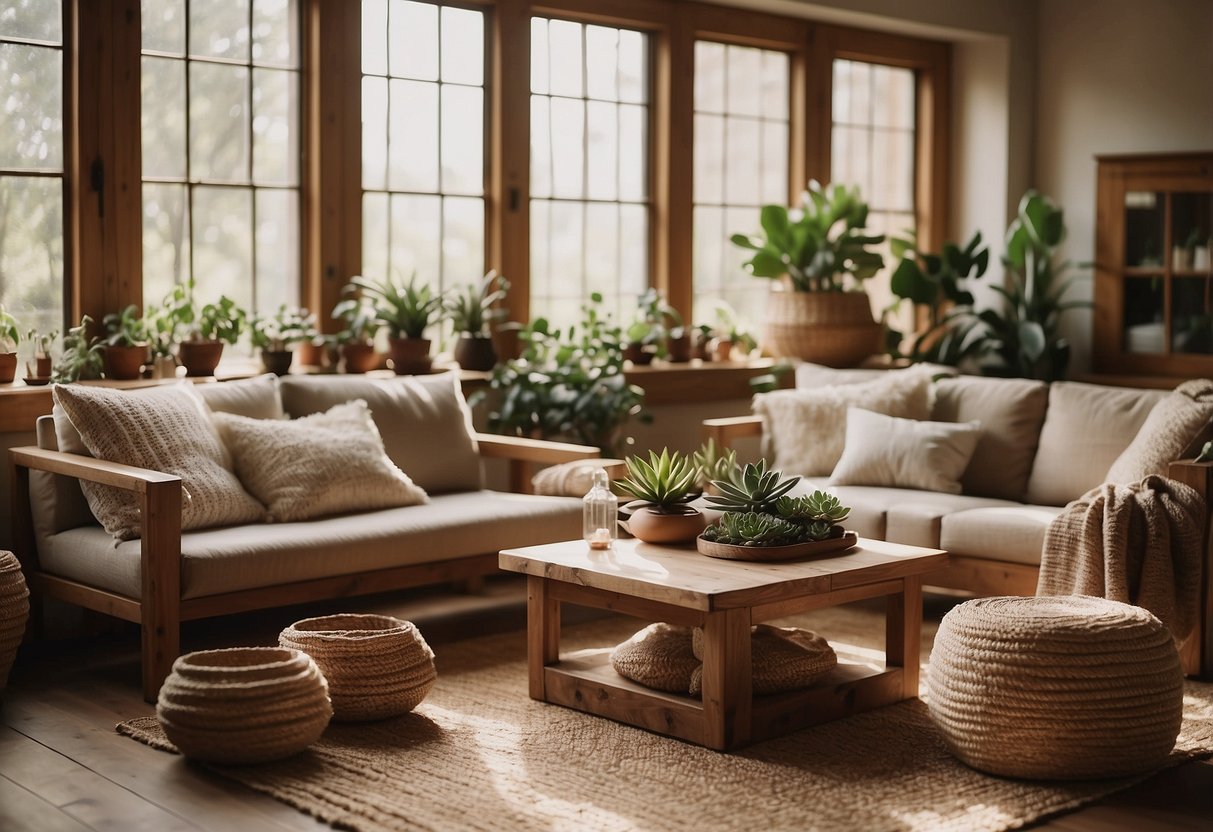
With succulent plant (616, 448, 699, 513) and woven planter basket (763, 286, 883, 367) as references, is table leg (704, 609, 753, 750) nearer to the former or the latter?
succulent plant (616, 448, 699, 513)

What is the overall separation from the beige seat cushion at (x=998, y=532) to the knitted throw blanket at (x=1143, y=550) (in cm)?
23

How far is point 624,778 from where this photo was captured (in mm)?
3428

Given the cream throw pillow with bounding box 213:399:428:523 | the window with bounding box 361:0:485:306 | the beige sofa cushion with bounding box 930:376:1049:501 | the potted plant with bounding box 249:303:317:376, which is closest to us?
the cream throw pillow with bounding box 213:399:428:523

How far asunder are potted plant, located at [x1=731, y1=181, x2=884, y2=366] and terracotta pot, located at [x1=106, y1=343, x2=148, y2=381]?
2703mm

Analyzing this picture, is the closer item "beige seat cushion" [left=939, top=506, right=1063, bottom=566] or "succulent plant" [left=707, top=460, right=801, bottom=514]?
"succulent plant" [left=707, top=460, right=801, bottom=514]

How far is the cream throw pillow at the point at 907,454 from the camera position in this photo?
17.6 feet

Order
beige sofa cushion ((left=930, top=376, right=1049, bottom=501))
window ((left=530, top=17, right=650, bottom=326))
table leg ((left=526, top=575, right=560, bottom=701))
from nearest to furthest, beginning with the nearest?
table leg ((left=526, top=575, right=560, bottom=701)) → beige sofa cushion ((left=930, top=376, right=1049, bottom=501)) → window ((left=530, top=17, right=650, bottom=326))

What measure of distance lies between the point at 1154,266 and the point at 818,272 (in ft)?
5.85

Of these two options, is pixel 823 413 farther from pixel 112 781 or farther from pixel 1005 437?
pixel 112 781

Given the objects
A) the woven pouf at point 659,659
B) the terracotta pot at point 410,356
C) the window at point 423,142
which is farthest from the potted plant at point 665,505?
the window at point 423,142

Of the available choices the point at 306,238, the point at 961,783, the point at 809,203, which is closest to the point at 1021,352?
the point at 809,203

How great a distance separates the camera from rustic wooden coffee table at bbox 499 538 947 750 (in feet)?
11.9

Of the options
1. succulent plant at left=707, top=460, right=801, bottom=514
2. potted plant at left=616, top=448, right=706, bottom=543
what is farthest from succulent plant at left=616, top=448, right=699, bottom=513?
succulent plant at left=707, top=460, right=801, bottom=514

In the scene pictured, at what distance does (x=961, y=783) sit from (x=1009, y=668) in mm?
290
